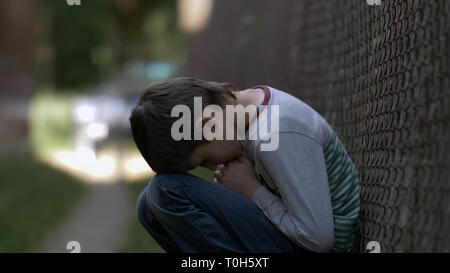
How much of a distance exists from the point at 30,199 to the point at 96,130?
15.2ft

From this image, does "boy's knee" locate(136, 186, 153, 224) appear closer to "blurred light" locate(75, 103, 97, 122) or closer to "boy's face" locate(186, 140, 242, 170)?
"boy's face" locate(186, 140, 242, 170)

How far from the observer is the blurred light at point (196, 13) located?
32.8ft

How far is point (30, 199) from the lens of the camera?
758cm

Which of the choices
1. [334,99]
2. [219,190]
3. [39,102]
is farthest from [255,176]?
[39,102]

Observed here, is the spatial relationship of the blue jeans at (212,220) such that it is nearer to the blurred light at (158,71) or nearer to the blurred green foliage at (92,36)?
the blurred light at (158,71)

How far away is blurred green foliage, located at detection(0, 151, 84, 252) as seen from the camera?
18.4 feet

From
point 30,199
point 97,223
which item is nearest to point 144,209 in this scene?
point 97,223

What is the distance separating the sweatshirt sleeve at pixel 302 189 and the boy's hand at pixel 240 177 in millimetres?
197

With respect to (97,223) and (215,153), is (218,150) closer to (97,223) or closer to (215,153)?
(215,153)

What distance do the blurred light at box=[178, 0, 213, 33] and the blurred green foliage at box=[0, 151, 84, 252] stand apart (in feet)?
9.69

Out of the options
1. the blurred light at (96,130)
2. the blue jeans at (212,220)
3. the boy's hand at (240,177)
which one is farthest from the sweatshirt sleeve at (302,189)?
the blurred light at (96,130)

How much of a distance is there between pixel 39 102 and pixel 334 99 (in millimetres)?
13183

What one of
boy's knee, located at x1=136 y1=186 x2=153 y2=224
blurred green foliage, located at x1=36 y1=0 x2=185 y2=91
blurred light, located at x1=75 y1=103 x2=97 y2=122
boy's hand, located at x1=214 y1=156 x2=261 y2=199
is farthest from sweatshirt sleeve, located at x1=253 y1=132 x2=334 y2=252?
blurred green foliage, located at x1=36 y1=0 x2=185 y2=91
